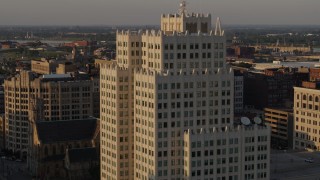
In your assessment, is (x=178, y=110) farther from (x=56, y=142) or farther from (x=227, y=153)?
(x=56, y=142)

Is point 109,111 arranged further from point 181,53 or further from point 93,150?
point 93,150

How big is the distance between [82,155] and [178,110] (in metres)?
76.0

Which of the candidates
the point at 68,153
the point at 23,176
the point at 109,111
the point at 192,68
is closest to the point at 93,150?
the point at 68,153

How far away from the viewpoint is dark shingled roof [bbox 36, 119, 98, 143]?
190 m

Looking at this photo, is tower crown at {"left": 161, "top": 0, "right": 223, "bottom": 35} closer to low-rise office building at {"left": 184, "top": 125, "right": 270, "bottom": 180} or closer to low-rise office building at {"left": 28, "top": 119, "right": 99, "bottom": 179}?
low-rise office building at {"left": 184, "top": 125, "right": 270, "bottom": 180}

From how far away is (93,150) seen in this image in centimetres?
Result: 18250

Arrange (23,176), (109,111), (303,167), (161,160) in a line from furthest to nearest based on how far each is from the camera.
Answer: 1. (23,176)
2. (303,167)
3. (109,111)
4. (161,160)

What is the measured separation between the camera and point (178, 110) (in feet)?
360

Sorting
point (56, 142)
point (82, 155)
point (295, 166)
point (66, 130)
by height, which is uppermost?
point (66, 130)

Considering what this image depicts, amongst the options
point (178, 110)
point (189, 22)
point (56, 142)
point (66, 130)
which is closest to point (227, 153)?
point (178, 110)

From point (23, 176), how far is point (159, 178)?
9186 cm

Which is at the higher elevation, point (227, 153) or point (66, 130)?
point (227, 153)

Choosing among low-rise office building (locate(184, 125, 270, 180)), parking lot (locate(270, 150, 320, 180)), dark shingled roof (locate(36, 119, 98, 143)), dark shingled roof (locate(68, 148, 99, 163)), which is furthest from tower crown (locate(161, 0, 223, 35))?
dark shingled roof (locate(36, 119, 98, 143))

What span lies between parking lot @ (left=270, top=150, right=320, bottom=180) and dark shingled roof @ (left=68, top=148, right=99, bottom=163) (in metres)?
45.7
